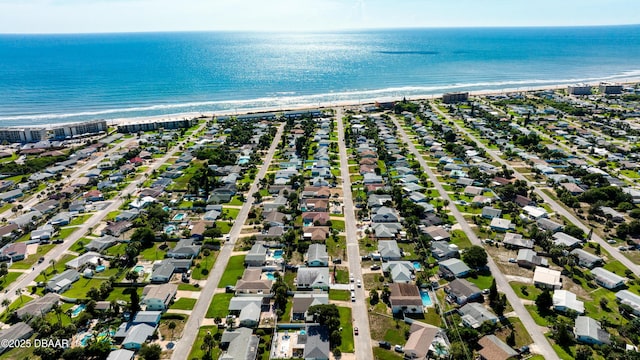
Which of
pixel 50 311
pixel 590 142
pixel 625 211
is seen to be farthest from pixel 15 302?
pixel 590 142

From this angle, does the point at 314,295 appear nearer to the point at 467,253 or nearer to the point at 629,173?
the point at 467,253

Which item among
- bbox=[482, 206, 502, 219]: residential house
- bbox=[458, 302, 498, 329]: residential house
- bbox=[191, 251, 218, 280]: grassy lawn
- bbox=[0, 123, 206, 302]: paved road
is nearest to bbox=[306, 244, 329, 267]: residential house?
bbox=[191, 251, 218, 280]: grassy lawn

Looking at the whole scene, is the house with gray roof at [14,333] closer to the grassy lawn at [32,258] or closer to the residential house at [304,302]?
the grassy lawn at [32,258]

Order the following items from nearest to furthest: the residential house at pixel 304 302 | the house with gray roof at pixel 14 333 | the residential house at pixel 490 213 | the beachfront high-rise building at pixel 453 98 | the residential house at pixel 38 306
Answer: the house with gray roof at pixel 14 333, the residential house at pixel 38 306, the residential house at pixel 304 302, the residential house at pixel 490 213, the beachfront high-rise building at pixel 453 98

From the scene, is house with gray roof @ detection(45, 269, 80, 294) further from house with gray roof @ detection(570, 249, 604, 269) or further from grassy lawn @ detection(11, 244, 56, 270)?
house with gray roof @ detection(570, 249, 604, 269)

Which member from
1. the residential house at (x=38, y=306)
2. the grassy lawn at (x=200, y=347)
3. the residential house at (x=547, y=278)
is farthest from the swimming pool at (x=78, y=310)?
the residential house at (x=547, y=278)
